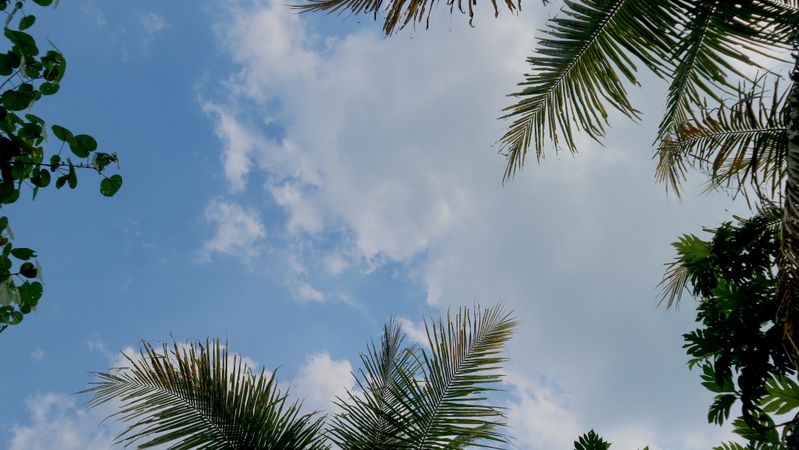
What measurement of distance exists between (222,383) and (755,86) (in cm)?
312

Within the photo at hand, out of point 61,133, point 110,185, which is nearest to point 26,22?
point 61,133

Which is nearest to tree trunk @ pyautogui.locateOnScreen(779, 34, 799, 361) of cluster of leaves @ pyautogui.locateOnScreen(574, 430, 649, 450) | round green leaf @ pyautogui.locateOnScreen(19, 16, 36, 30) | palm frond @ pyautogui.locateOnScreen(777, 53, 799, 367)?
palm frond @ pyautogui.locateOnScreen(777, 53, 799, 367)

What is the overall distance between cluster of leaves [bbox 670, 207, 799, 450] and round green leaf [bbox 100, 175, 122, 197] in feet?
9.71

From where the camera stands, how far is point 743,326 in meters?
3.32

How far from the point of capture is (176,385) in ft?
9.25

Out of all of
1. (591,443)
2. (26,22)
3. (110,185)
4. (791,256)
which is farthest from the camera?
(591,443)

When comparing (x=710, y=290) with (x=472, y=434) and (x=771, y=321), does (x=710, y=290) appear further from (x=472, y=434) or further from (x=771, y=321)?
(x=472, y=434)

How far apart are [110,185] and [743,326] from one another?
11.1ft

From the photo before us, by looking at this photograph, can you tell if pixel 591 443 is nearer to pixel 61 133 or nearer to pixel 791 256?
pixel 791 256

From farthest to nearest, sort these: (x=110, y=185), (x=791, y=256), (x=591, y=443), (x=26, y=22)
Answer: (x=591, y=443), (x=791, y=256), (x=110, y=185), (x=26, y=22)

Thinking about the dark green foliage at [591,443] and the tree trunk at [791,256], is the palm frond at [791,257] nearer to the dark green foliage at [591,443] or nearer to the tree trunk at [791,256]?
the tree trunk at [791,256]

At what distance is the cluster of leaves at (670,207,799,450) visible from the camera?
3166 millimetres

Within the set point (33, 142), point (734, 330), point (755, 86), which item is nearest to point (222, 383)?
point (33, 142)

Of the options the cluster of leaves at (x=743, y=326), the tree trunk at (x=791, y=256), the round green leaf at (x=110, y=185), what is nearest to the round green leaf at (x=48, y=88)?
the round green leaf at (x=110, y=185)
